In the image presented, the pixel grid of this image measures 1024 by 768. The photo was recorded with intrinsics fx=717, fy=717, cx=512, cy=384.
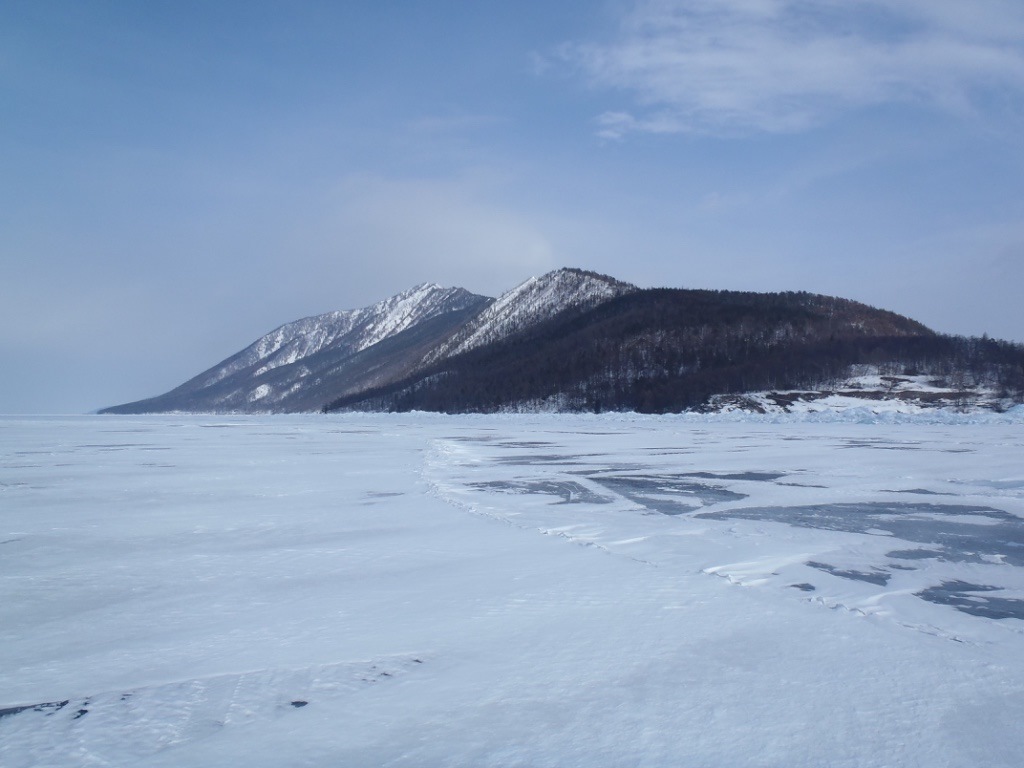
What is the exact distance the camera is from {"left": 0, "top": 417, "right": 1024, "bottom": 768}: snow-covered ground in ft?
10.6

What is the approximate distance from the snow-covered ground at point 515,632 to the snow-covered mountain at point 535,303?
14726 centimetres

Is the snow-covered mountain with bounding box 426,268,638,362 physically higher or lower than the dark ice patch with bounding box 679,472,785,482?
higher

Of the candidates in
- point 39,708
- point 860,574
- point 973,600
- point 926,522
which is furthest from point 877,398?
point 39,708

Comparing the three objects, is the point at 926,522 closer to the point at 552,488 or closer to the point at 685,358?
the point at 552,488

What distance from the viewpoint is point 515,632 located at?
4602 mm

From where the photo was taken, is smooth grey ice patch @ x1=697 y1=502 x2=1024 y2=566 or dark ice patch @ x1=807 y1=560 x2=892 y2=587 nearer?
dark ice patch @ x1=807 y1=560 x2=892 y2=587

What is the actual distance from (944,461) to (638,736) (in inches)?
615

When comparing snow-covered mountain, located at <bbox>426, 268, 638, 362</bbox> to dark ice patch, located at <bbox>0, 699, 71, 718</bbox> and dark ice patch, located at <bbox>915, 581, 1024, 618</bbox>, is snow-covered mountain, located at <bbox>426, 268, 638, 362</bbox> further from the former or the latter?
dark ice patch, located at <bbox>0, 699, 71, 718</bbox>

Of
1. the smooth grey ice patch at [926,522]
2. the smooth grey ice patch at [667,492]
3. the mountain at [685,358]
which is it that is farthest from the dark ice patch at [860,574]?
the mountain at [685,358]

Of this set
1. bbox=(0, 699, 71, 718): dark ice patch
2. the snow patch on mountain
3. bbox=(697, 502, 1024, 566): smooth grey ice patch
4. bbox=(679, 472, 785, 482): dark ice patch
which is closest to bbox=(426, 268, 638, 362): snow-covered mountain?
the snow patch on mountain

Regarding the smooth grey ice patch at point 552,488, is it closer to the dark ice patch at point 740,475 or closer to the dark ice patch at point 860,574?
the dark ice patch at point 740,475

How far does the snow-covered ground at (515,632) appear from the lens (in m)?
3.23

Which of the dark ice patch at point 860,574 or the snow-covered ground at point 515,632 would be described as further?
the dark ice patch at point 860,574

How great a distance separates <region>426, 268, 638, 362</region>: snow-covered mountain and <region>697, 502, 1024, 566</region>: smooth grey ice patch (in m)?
146
